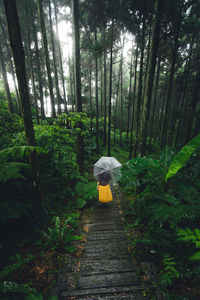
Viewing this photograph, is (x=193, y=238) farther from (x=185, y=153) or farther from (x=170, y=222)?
(x=185, y=153)

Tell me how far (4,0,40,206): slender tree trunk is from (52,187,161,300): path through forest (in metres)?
2.03

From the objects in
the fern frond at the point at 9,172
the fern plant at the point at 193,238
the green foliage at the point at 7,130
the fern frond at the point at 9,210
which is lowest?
the fern plant at the point at 193,238

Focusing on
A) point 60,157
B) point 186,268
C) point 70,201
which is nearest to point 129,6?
point 60,157

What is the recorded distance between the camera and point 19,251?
128 inches

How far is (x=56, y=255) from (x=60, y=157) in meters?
3.81

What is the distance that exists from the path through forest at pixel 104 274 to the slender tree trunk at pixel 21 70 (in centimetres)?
203

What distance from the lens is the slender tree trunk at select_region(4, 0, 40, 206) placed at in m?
3.02

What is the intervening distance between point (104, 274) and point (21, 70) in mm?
5388

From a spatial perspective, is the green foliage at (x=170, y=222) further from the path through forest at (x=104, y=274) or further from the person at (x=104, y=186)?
the person at (x=104, y=186)

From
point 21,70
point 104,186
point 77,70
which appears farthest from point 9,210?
point 77,70

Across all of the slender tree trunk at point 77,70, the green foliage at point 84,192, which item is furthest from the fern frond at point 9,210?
the slender tree trunk at point 77,70

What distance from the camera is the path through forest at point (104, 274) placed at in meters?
2.50

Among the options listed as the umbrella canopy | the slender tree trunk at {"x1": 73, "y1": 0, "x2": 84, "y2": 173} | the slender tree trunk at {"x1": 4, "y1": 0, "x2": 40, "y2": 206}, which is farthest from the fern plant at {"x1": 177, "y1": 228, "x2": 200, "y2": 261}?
the slender tree trunk at {"x1": 73, "y1": 0, "x2": 84, "y2": 173}

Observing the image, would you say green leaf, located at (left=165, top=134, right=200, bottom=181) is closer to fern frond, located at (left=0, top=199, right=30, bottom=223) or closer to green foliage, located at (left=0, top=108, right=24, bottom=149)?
fern frond, located at (left=0, top=199, right=30, bottom=223)
